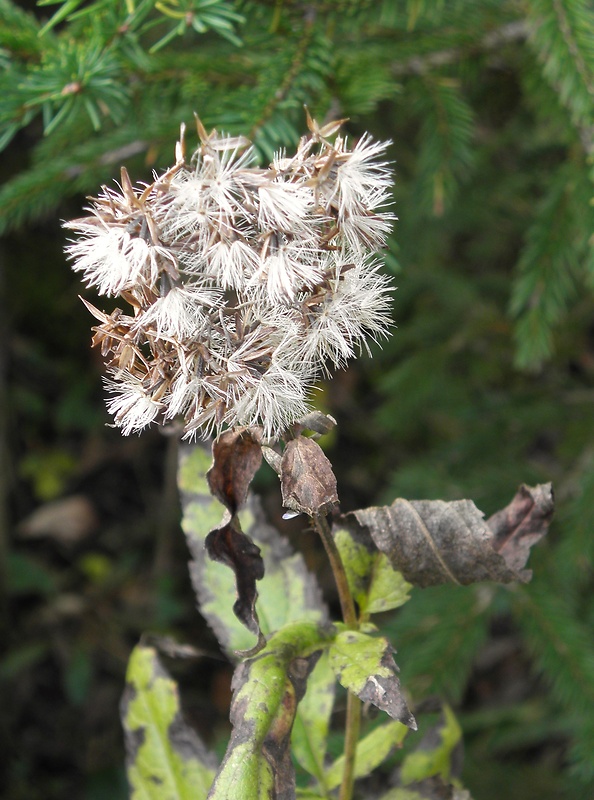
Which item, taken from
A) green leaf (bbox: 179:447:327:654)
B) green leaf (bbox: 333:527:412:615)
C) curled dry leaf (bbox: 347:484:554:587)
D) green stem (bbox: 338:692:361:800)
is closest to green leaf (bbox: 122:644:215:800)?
green leaf (bbox: 179:447:327:654)

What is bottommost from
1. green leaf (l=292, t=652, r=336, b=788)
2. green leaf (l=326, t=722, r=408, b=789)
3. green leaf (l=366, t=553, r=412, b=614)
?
green leaf (l=326, t=722, r=408, b=789)

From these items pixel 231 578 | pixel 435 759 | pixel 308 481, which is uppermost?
pixel 308 481

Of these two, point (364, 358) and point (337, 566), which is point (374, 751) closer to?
point (337, 566)

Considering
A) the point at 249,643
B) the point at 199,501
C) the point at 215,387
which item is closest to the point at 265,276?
the point at 215,387

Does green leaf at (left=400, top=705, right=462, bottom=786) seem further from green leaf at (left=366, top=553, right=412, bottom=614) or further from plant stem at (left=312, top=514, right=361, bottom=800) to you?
green leaf at (left=366, top=553, right=412, bottom=614)

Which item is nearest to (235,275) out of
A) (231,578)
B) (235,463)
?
(235,463)

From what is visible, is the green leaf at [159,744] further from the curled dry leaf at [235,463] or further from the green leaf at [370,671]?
the curled dry leaf at [235,463]

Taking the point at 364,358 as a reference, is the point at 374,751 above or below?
below

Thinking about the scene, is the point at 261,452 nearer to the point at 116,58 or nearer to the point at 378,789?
the point at 116,58
